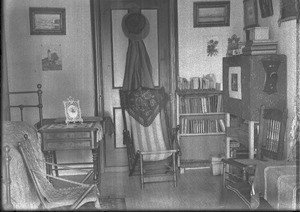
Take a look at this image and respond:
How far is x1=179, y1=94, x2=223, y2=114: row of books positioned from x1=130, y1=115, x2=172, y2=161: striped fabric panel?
0.41 m

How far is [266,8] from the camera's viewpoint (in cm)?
457

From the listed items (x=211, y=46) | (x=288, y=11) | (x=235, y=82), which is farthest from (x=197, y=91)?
(x=288, y=11)

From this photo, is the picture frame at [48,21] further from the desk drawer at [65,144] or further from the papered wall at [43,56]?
the desk drawer at [65,144]

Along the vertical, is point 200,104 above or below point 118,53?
below

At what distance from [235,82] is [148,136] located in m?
1.48

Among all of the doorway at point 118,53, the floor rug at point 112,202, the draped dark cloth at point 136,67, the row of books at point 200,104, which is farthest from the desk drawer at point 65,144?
the row of books at point 200,104

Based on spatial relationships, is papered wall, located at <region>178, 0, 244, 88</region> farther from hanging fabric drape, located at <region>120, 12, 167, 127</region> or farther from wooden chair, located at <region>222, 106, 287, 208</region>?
wooden chair, located at <region>222, 106, 287, 208</region>

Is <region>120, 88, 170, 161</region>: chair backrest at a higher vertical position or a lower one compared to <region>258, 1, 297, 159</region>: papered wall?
lower

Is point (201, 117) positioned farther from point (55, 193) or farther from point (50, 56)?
point (55, 193)

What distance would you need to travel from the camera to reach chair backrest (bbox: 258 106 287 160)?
3.78 metres

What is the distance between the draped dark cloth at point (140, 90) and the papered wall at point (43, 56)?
502 millimetres

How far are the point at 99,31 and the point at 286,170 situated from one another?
11.0 ft

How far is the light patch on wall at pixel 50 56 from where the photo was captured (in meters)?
5.48

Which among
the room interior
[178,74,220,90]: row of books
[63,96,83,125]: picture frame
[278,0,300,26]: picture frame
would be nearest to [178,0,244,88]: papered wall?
the room interior
